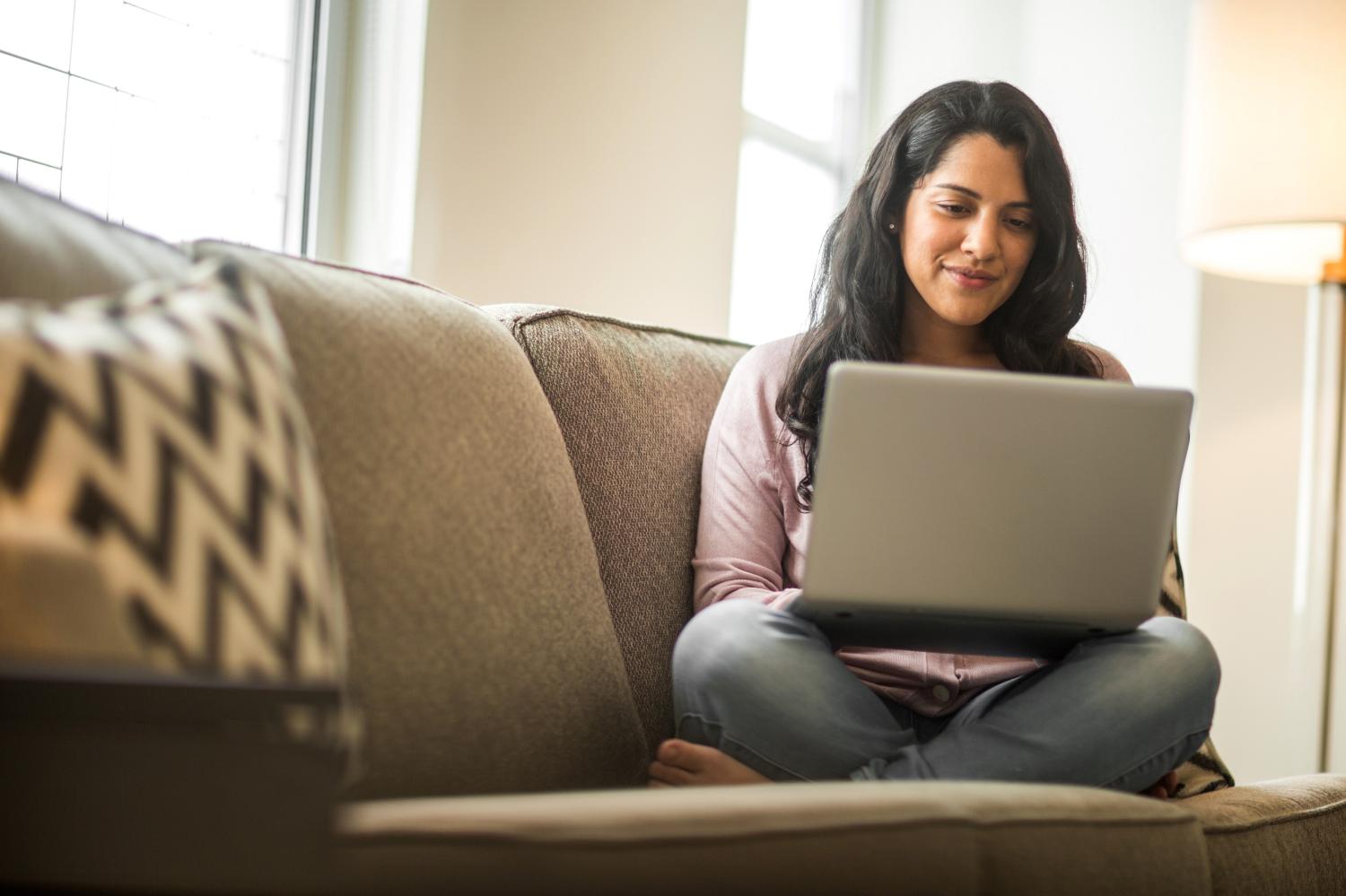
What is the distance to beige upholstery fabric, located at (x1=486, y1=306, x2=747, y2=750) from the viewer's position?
1403 mm

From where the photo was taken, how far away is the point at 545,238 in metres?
2.33

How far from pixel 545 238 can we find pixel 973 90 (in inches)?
34.1

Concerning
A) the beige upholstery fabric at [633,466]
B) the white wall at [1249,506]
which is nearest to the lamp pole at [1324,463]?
the white wall at [1249,506]

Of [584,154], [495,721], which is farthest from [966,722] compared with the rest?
[584,154]

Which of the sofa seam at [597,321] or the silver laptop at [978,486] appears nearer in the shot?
the silver laptop at [978,486]

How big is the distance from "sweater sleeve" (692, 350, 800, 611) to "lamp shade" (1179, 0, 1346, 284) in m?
1.10

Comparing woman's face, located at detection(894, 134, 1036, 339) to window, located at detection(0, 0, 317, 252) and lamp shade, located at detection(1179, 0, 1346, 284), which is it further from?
window, located at detection(0, 0, 317, 252)

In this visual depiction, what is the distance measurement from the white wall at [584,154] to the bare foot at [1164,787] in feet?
4.33

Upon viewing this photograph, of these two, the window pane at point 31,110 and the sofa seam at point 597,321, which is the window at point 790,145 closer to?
the sofa seam at point 597,321

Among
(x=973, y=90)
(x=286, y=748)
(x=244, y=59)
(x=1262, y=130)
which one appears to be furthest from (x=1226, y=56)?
(x=286, y=748)

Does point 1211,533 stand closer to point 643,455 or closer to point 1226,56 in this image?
point 1226,56

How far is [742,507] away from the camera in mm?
1479

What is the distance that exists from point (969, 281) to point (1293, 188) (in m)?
0.85

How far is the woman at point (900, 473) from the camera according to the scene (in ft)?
3.91
